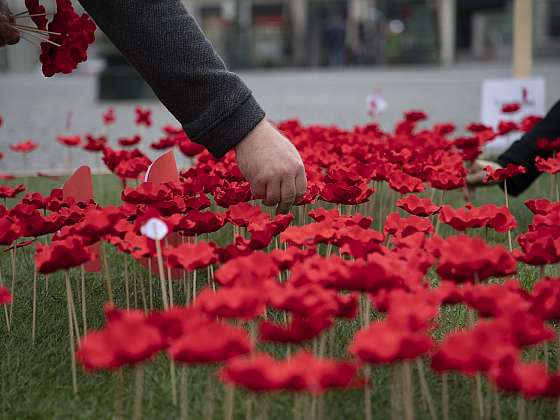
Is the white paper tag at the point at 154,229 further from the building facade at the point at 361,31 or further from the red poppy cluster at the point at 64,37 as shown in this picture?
the building facade at the point at 361,31

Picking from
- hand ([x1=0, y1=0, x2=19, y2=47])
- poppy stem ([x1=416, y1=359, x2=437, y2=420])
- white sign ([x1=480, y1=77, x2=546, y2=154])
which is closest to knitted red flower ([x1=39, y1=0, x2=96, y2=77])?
hand ([x1=0, y1=0, x2=19, y2=47])

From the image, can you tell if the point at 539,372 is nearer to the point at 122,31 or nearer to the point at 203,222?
the point at 203,222

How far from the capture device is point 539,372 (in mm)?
1057

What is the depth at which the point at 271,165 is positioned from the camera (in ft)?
5.81

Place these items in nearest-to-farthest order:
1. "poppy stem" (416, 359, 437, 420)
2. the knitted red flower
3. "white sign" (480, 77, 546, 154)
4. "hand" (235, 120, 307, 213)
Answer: "poppy stem" (416, 359, 437, 420) → "hand" (235, 120, 307, 213) → the knitted red flower → "white sign" (480, 77, 546, 154)

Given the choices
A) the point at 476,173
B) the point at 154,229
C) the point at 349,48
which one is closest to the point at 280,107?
the point at 476,173

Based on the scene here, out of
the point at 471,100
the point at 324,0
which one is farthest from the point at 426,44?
the point at 471,100

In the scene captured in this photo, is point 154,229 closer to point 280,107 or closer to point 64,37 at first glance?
point 64,37

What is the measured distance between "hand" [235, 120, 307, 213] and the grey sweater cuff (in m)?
0.02

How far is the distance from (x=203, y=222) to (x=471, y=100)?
8.60 meters

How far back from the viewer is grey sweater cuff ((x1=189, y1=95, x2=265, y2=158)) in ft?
5.95

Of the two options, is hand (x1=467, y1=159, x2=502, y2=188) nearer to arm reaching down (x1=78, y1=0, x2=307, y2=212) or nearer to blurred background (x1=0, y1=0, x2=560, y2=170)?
arm reaching down (x1=78, y1=0, x2=307, y2=212)

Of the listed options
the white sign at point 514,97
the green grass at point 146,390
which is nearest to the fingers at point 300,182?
the green grass at point 146,390

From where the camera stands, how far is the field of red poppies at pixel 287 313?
1052mm
